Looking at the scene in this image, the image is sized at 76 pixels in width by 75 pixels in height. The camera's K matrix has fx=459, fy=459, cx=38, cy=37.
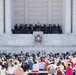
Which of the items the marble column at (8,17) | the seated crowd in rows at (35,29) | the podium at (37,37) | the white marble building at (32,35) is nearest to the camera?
the white marble building at (32,35)

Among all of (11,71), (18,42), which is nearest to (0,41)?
(18,42)

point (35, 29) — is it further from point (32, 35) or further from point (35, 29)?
point (32, 35)

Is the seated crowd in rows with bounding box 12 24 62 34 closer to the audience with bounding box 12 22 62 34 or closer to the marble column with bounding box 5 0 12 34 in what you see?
the audience with bounding box 12 22 62 34

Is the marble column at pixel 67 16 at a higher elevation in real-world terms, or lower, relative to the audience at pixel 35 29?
higher

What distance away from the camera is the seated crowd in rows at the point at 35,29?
5091cm

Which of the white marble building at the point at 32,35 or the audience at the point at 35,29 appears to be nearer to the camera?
the white marble building at the point at 32,35

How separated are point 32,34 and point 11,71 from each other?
23.8 metres

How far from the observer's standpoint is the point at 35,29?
169 feet

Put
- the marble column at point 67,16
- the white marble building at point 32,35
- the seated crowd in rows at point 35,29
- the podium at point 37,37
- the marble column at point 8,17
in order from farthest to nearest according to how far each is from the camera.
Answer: the seated crowd in rows at point 35,29, the marble column at point 67,16, the marble column at point 8,17, the podium at point 37,37, the white marble building at point 32,35

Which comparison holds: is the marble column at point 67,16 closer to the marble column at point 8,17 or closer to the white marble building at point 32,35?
the white marble building at point 32,35

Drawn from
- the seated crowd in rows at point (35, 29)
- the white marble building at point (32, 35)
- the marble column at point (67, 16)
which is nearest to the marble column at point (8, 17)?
the white marble building at point (32, 35)

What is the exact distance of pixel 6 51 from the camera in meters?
47.0

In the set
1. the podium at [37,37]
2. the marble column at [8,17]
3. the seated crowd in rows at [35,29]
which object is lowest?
the podium at [37,37]

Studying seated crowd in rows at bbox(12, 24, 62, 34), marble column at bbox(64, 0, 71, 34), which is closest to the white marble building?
marble column at bbox(64, 0, 71, 34)
